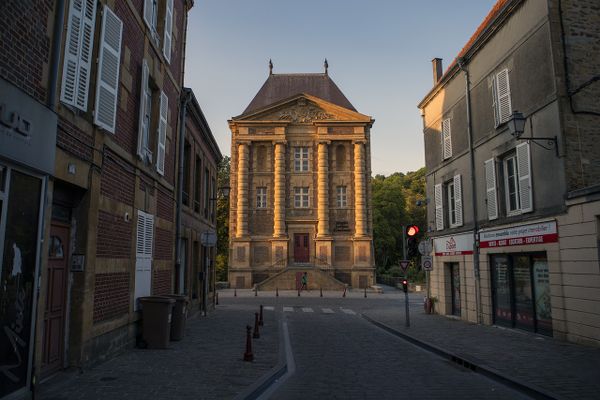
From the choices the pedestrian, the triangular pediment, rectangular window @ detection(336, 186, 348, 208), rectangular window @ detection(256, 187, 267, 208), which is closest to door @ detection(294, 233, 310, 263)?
the pedestrian

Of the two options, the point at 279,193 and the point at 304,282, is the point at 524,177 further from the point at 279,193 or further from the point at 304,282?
the point at 279,193

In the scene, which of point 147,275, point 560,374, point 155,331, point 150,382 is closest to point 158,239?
point 147,275

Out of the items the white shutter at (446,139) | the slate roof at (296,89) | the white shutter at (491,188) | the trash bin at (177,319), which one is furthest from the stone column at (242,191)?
the trash bin at (177,319)

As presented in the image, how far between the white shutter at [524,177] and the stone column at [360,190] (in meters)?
27.2

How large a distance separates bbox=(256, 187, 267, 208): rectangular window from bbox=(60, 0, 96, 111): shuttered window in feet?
111

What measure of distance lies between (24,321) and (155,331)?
4730 millimetres

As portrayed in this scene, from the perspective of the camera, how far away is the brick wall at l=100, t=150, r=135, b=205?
834 centimetres

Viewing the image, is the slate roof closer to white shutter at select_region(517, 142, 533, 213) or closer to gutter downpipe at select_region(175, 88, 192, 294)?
gutter downpipe at select_region(175, 88, 192, 294)

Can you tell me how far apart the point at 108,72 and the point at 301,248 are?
110ft

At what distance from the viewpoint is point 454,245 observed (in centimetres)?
1728

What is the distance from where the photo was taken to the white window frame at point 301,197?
135ft

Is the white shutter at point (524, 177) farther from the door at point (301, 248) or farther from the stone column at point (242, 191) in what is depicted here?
the stone column at point (242, 191)

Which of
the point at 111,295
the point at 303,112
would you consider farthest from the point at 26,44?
the point at 303,112

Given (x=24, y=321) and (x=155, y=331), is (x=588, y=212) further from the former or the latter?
(x=24, y=321)
